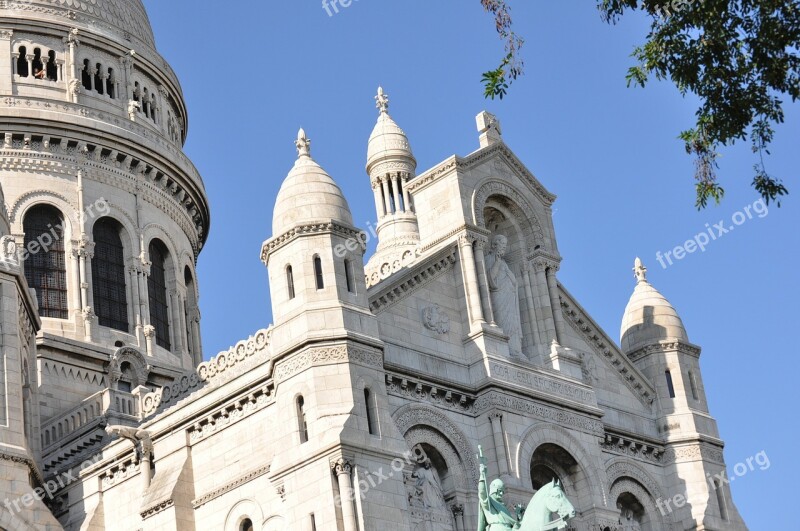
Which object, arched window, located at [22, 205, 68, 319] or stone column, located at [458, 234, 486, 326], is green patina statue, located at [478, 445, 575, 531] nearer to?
stone column, located at [458, 234, 486, 326]

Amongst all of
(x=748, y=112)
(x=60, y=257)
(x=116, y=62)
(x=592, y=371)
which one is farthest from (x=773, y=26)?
(x=116, y=62)

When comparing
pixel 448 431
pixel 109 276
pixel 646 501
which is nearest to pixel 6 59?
pixel 109 276

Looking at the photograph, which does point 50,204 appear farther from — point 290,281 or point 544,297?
point 290,281

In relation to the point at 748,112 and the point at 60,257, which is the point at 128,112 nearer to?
the point at 60,257

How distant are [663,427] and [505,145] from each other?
32.3ft

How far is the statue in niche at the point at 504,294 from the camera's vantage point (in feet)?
152

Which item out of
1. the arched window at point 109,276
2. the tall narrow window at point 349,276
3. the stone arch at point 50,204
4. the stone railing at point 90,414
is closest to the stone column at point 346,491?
the tall narrow window at point 349,276

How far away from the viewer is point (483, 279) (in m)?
45.5

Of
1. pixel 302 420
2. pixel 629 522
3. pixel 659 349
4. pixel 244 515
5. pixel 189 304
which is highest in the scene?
pixel 189 304

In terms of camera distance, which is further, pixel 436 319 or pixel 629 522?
pixel 629 522

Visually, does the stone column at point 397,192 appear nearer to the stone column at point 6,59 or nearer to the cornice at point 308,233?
the stone column at point 6,59

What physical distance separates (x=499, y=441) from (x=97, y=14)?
1170 inches

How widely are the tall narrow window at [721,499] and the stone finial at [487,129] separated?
12.2 meters

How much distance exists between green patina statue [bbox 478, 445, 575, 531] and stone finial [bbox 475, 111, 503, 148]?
1166 cm
